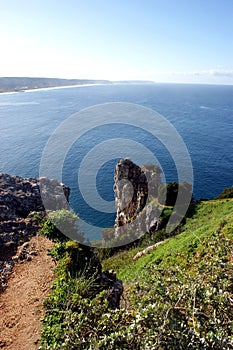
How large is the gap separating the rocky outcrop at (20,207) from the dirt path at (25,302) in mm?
873

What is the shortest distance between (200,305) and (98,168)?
55.4 m

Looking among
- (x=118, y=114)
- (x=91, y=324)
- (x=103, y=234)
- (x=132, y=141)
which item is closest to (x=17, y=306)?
(x=91, y=324)

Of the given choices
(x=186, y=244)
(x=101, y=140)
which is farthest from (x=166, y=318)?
(x=101, y=140)

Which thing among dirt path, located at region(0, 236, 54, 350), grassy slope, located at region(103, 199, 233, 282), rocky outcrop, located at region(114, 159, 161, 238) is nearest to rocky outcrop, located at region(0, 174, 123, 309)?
dirt path, located at region(0, 236, 54, 350)

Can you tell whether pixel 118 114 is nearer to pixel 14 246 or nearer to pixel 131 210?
pixel 131 210

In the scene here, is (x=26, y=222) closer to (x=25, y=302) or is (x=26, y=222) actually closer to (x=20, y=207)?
(x=20, y=207)

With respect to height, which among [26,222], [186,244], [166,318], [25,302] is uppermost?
[166,318]

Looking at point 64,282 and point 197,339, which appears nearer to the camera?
point 197,339

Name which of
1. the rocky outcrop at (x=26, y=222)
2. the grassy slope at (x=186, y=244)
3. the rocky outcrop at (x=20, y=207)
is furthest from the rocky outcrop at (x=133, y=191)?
the rocky outcrop at (x=20, y=207)

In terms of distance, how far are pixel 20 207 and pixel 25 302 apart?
34.1 feet

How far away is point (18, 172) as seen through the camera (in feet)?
188

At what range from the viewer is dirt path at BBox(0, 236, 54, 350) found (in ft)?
33.7

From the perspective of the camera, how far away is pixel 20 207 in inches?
834

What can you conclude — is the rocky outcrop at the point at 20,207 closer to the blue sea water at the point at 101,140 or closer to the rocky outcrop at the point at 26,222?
the rocky outcrop at the point at 26,222
